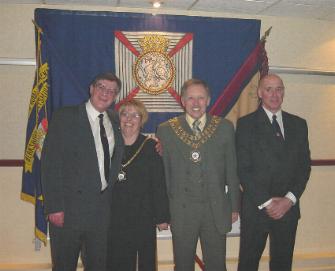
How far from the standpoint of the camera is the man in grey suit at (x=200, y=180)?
2189mm

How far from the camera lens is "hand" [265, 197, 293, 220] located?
2256 millimetres

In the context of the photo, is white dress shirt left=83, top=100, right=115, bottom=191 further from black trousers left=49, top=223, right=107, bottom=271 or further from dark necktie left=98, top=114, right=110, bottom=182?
black trousers left=49, top=223, right=107, bottom=271

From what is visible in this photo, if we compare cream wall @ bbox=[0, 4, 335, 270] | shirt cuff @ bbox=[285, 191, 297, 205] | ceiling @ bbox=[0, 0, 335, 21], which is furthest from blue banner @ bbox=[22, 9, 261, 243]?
shirt cuff @ bbox=[285, 191, 297, 205]

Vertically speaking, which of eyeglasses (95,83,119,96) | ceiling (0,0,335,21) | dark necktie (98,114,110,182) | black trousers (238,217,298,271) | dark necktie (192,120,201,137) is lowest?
black trousers (238,217,298,271)

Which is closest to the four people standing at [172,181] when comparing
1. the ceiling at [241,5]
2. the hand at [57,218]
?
the hand at [57,218]

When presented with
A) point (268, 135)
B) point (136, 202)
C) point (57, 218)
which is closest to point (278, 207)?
point (268, 135)

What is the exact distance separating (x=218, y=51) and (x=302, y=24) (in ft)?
3.46

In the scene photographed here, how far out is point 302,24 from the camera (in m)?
3.51

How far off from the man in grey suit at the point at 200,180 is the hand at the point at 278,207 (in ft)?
0.75

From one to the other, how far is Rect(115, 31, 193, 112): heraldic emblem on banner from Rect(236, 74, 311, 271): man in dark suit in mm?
973

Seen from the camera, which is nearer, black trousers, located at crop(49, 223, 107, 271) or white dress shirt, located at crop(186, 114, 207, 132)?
black trousers, located at crop(49, 223, 107, 271)

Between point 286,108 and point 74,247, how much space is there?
→ 254 cm

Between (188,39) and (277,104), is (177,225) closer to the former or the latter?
(277,104)

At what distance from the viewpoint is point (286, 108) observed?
3561mm
